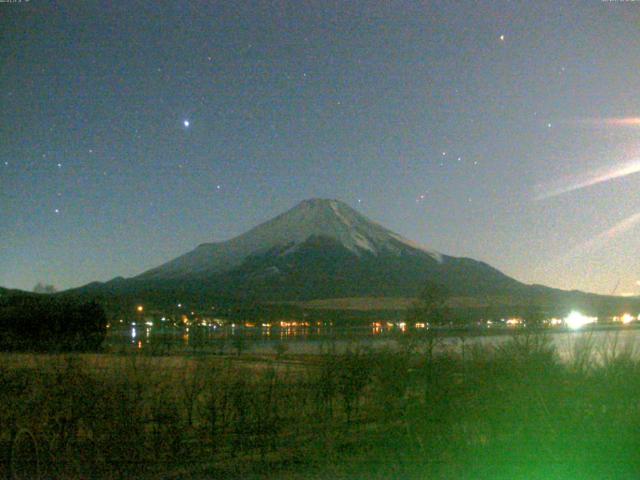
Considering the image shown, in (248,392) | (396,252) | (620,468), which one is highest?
(396,252)

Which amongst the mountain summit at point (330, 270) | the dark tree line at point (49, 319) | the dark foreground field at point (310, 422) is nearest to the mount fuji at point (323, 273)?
the mountain summit at point (330, 270)

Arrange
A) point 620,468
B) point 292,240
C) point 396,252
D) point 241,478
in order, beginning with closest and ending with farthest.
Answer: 1. point 241,478
2. point 620,468
3. point 396,252
4. point 292,240

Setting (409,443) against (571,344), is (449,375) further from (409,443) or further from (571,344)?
(409,443)

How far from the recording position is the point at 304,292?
13075cm

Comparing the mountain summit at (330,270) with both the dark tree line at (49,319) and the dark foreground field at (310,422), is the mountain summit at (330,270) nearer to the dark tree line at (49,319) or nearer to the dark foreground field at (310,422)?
the dark tree line at (49,319)

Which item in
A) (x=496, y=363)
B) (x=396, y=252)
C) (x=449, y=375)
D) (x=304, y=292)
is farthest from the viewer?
(x=396, y=252)

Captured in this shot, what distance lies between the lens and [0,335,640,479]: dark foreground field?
11.4 metres

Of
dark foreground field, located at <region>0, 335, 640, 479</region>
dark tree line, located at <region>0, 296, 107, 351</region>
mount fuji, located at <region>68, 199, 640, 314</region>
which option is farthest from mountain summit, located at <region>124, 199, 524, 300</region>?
dark foreground field, located at <region>0, 335, 640, 479</region>

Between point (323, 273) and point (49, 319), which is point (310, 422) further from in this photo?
point (323, 273)

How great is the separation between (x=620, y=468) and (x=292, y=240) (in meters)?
179

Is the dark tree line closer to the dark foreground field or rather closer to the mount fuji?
the dark foreground field

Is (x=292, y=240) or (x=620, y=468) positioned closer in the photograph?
(x=620, y=468)

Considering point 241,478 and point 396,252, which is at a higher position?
point 396,252

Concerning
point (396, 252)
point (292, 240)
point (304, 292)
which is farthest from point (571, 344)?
point (292, 240)
